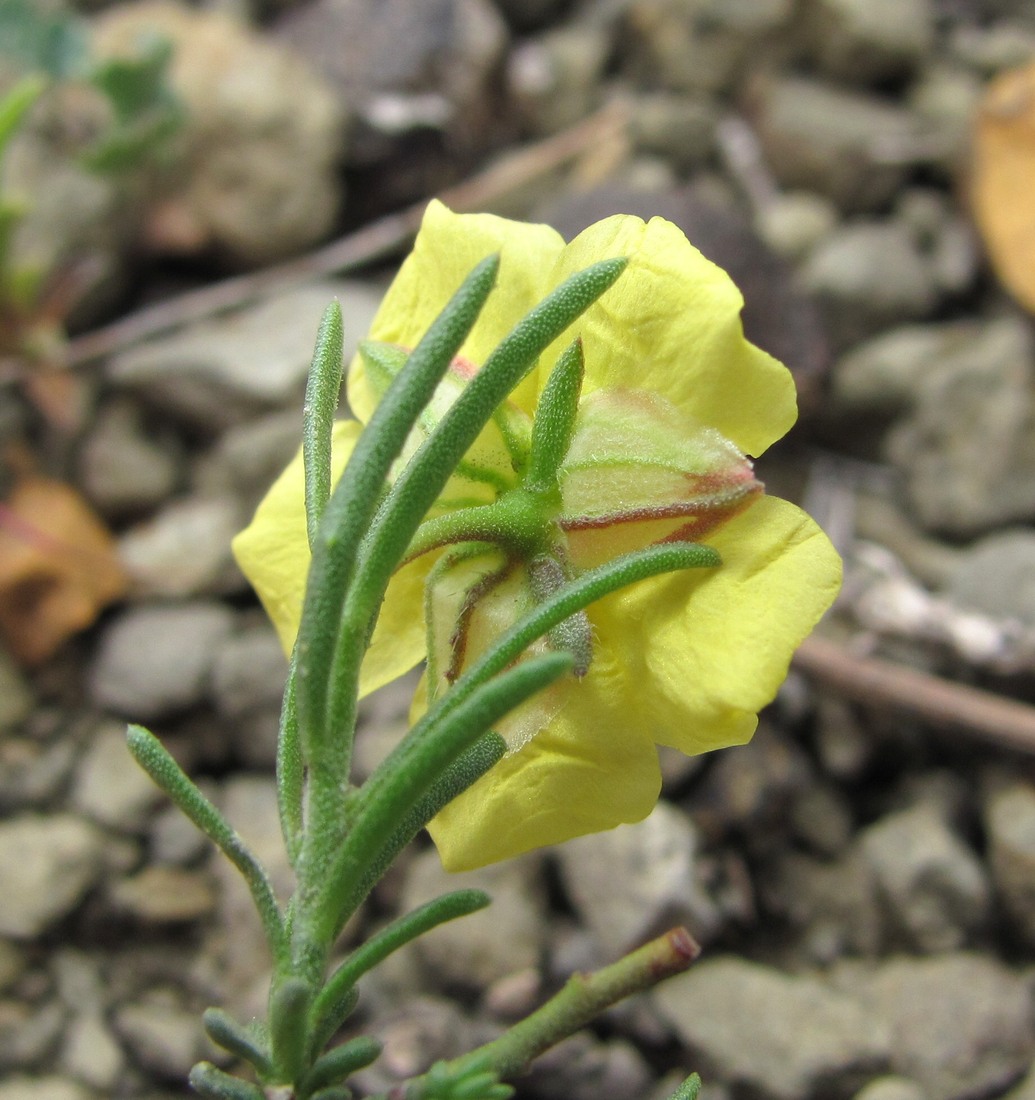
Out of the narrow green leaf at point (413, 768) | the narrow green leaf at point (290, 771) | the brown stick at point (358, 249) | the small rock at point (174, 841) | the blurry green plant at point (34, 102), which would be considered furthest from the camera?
the brown stick at point (358, 249)

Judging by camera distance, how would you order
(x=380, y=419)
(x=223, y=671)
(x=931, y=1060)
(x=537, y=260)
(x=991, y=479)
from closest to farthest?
(x=380, y=419)
(x=537, y=260)
(x=931, y=1060)
(x=223, y=671)
(x=991, y=479)

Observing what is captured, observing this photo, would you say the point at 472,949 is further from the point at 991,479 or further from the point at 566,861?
the point at 991,479

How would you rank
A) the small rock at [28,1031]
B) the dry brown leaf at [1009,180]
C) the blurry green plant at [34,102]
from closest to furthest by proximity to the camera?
the small rock at [28,1031] < the dry brown leaf at [1009,180] < the blurry green plant at [34,102]

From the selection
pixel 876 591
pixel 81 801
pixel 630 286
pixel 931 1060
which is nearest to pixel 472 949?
pixel 931 1060

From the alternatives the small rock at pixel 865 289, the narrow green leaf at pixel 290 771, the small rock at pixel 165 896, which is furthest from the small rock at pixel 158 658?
the small rock at pixel 865 289

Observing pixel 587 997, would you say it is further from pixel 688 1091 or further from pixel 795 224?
pixel 795 224

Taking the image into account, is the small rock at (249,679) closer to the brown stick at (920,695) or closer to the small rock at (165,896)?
the small rock at (165,896)
